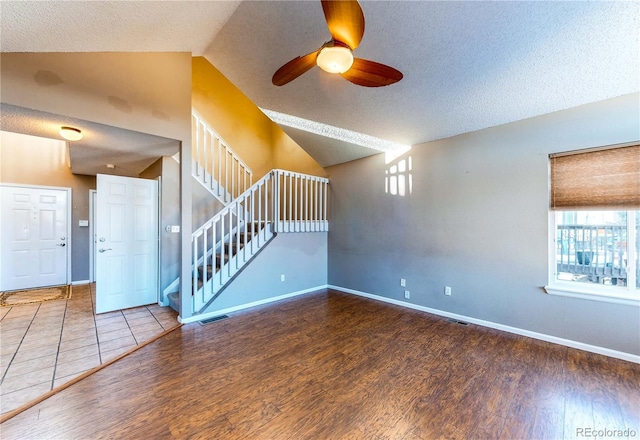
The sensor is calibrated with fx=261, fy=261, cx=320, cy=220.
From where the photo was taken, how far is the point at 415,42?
2463mm

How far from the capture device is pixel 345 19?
1.55 meters

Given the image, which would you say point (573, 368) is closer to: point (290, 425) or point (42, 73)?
point (290, 425)

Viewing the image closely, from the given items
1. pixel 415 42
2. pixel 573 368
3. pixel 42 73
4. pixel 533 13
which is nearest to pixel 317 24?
pixel 415 42

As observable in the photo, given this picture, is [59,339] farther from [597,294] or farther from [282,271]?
[597,294]

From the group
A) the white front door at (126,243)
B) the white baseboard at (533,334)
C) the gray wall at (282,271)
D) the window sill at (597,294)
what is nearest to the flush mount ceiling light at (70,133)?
the white front door at (126,243)

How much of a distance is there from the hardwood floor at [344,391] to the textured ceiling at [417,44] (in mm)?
2611

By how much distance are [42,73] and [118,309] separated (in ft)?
10.6

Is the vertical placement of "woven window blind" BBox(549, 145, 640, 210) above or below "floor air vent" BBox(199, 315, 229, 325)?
above

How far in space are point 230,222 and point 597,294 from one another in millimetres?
4571

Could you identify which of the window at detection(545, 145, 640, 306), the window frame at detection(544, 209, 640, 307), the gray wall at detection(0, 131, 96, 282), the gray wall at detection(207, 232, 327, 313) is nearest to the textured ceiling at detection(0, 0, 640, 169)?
the window at detection(545, 145, 640, 306)

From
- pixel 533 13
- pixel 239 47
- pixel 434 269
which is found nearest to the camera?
pixel 533 13

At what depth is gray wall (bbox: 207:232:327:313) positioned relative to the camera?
4165 mm

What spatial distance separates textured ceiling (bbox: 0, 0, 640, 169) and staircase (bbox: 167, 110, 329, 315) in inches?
63.6

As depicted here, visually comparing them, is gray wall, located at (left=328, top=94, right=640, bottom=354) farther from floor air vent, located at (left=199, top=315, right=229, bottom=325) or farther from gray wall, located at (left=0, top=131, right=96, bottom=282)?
gray wall, located at (left=0, top=131, right=96, bottom=282)
